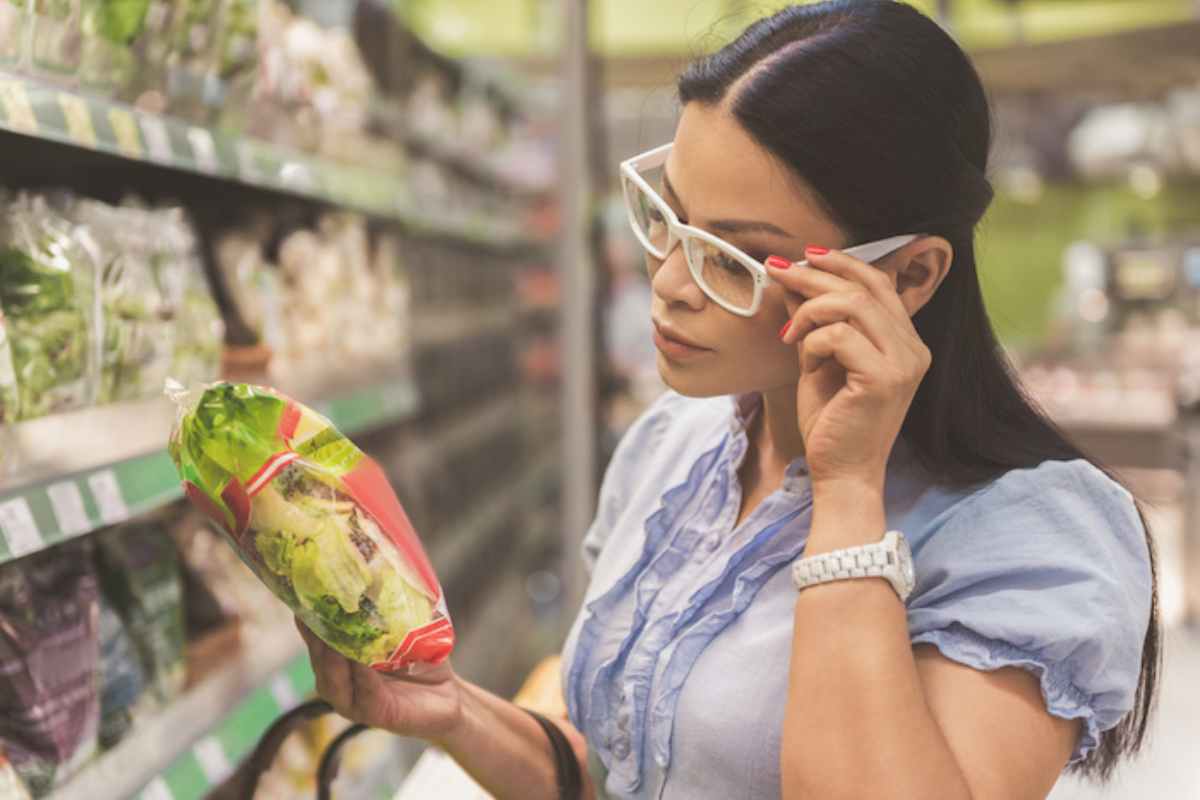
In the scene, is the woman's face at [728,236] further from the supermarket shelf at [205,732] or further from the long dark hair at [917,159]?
the supermarket shelf at [205,732]

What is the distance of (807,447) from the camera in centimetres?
104

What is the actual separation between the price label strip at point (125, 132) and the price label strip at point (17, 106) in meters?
0.16

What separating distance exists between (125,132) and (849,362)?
3.04 feet

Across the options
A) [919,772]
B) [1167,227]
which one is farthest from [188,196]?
[1167,227]

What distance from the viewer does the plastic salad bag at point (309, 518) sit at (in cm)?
96

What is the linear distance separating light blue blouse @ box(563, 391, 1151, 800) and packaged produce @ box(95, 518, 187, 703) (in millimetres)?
671

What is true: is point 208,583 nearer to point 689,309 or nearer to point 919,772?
point 689,309

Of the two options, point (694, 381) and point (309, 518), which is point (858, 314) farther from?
point (309, 518)

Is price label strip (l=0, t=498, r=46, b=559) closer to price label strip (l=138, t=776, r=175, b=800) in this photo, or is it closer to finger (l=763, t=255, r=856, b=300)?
price label strip (l=138, t=776, r=175, b=800)

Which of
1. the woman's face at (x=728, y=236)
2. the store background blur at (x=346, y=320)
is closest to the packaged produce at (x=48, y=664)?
the store background blur at (x=346, y=320)

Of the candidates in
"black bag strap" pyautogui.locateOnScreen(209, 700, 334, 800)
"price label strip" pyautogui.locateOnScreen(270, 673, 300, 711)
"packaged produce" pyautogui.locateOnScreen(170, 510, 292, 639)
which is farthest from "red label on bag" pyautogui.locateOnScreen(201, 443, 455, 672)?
"packaged produce" pyautogui.locateOnScreen(170, 510, 292, 639)

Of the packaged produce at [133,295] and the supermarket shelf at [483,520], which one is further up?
the packaged produce at [133,295]

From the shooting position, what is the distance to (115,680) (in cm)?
155

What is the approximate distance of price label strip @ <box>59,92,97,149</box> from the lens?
1.29m
